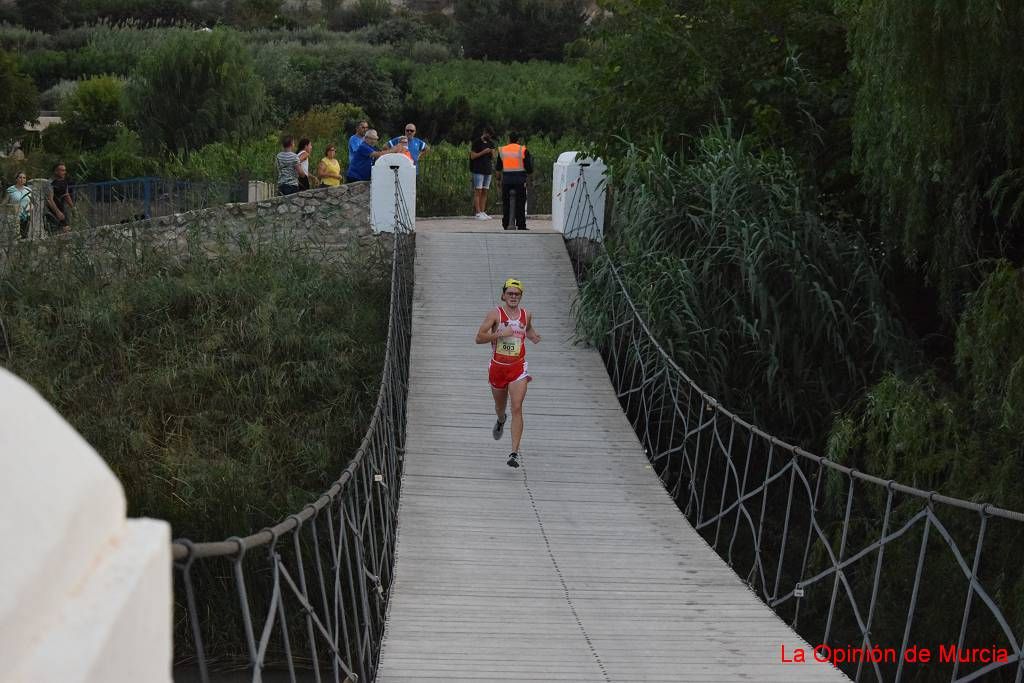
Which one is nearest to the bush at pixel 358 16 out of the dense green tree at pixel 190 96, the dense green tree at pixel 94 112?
the dense green tree at pixel 94 112

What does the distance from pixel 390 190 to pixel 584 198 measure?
6.89ft

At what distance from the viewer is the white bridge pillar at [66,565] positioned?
1.60m

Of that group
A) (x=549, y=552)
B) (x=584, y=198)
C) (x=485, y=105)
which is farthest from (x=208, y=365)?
(x=485, y=105)

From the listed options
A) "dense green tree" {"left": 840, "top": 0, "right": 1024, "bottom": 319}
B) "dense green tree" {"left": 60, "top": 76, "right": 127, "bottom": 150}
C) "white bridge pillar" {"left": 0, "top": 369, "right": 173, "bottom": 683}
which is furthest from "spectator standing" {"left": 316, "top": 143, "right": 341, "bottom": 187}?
"white bridge pillar" {"left": 0, "top": 369, "right": 173, "bottom": 683}

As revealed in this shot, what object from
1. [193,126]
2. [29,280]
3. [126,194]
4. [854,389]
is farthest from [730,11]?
[193,126]

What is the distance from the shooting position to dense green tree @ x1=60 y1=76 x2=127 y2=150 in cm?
2822

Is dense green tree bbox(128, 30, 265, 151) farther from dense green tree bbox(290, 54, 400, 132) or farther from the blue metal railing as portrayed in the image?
the blue metal railing

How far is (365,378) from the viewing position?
12875 mm

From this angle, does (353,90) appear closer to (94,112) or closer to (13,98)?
(94,112)

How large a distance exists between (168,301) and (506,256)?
138 inches

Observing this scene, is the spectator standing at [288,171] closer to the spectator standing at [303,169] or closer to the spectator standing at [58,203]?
the spectator standing at [303,169]

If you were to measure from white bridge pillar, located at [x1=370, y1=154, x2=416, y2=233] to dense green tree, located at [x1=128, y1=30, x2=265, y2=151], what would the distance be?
10.9m

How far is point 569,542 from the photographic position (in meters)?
7.51

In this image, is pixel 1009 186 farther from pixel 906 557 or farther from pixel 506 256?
pixel 506 256
